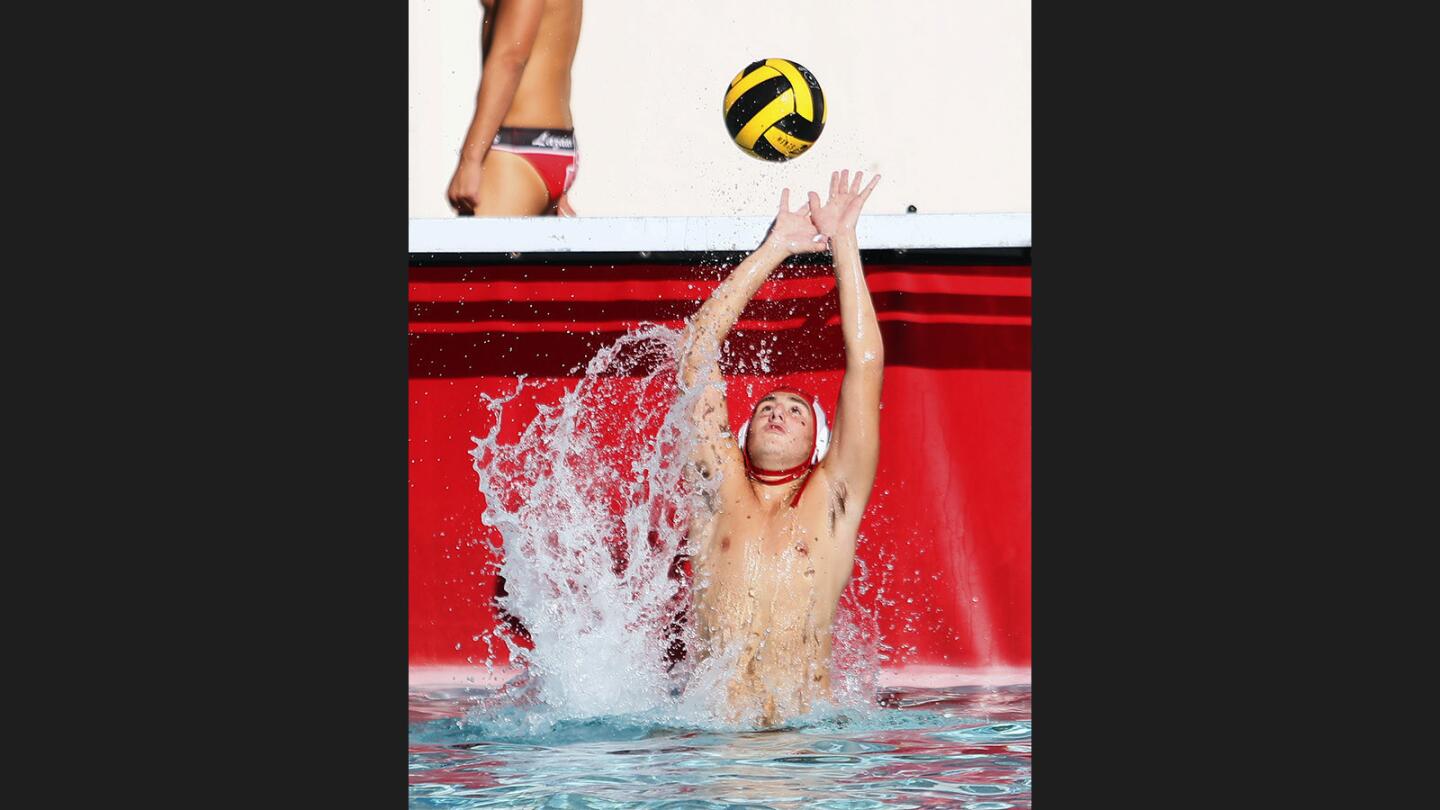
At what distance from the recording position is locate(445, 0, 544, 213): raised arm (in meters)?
6.54

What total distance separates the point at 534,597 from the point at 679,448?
0.70 m

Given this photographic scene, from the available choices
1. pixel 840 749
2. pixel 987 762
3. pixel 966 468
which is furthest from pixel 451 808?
pixel 966 468

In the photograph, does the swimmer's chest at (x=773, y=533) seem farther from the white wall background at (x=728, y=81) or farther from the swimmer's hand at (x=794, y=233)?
the white wall background at (x=728, y=81)

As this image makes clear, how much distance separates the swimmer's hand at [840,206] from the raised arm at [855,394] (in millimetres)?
59

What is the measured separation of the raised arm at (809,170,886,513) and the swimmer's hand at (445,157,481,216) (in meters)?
1.22

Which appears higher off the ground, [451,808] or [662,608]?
[662,608]

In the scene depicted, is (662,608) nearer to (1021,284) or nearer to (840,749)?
(840,749)

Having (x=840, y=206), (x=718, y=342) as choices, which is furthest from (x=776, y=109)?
(x=718, y=342)

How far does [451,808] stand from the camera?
593cm

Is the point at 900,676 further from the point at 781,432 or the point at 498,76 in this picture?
the point at 498,76

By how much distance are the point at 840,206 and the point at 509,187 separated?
1.12 metres

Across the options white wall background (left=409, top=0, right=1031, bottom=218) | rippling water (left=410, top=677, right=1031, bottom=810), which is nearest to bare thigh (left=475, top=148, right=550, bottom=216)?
white wall background (left=409, top=0, right=1031, bottom=218)

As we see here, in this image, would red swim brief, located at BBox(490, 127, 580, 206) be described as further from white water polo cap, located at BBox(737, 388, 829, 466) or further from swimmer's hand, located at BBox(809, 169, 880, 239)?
white water polo cap, located at BBox(737, 388, 829, 466)

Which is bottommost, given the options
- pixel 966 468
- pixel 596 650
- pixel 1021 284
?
pixel 596 650
